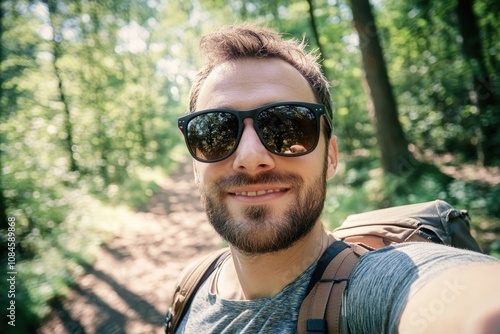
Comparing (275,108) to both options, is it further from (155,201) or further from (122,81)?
(122,81)

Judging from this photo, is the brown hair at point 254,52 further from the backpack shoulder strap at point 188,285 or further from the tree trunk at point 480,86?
the tree trunk at point 480,86

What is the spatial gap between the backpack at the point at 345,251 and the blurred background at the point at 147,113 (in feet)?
5.05

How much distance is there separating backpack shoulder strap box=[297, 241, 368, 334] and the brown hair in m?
0.87

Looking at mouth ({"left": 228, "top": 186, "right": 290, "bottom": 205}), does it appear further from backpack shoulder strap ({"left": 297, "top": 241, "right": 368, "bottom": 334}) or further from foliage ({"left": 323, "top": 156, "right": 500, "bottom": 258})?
foliage ({"left": 323, "top": 156, "right": 500, "bottom": 258})

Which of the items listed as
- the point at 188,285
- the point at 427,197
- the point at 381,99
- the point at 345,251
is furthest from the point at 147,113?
the point at 345,251

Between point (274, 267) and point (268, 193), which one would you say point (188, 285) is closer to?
point (274, 267)

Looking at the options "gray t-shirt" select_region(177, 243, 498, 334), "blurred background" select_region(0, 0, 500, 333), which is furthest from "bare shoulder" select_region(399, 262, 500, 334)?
"blurred background" select_region(0, 0, 500, 333)

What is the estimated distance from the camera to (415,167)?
610cm

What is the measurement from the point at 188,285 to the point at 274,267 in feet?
2.30

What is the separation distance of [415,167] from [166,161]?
48.2 ft

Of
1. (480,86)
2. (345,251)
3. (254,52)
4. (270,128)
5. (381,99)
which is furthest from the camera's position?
(381,99)

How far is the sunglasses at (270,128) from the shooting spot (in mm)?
1397

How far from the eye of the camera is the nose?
1.34 m

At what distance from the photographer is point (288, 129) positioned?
1.40 m
